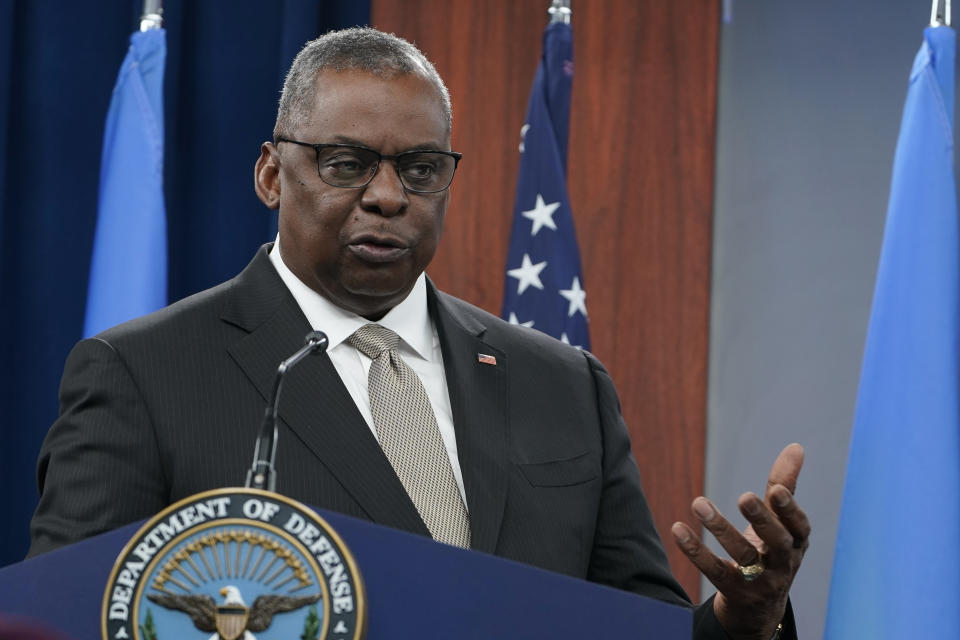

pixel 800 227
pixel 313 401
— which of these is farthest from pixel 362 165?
pixel 800 227

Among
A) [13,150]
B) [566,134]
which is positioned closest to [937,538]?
[566,134]

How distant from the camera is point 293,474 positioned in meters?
1.64

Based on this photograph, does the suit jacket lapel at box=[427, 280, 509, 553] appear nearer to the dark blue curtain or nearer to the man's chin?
the man's chin

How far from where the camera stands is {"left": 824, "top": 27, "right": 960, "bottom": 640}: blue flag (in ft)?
10.5

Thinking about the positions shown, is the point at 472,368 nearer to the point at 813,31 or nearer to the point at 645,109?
the point at 645,109

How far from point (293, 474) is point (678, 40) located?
309 cm

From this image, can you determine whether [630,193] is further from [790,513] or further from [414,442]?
[790,513]

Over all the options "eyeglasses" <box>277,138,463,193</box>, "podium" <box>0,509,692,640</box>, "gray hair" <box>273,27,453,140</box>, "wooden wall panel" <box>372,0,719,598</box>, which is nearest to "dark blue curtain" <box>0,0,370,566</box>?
"wooden wall panel" <box>372,0,719,598</box>

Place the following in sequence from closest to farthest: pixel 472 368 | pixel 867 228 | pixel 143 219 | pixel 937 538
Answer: pixel 472 368
pixel 937 538
pixel 143 219
pixel 867 228

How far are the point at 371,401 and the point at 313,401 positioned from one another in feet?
0.36

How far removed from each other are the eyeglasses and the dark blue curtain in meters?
2.30

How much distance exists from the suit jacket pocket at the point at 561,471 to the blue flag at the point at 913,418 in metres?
1.62

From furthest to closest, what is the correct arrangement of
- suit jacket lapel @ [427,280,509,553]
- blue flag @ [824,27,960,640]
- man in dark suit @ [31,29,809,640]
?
blue flag @ [824,27,960,640] < suit jacket lapel @ [427,280,509,553] < man in dark suit @ [31,29,809,640]

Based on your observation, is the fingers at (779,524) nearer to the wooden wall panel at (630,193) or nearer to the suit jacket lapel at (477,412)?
the suit jacket lapel at (477,412)
